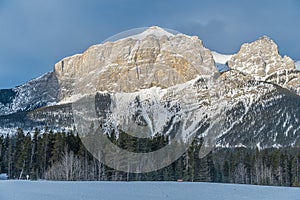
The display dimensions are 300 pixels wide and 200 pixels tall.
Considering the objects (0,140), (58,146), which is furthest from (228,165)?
(0,140)

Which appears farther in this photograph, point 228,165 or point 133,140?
point 228,165

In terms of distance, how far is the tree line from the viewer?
270ft

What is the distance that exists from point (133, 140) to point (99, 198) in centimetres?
5523

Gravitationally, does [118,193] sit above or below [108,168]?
below

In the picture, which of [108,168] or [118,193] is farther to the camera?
[108,168]

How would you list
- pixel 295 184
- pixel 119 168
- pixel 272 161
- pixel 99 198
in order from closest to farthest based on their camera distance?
pixel 99 198 → pixel 119 168 → pixel 295 184 → pixel 272 161

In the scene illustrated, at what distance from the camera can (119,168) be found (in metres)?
82.9

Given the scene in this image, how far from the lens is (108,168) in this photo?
8375 cm

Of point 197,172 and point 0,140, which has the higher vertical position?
point 0,140

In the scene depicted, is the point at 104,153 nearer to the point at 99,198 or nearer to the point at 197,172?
the point at 197,172

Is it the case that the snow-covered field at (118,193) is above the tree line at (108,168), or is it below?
below

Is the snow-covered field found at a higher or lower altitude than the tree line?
lower

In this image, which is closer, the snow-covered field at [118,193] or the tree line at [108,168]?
the snow-covered field at [118,193]

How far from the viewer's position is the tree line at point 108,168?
270ft
